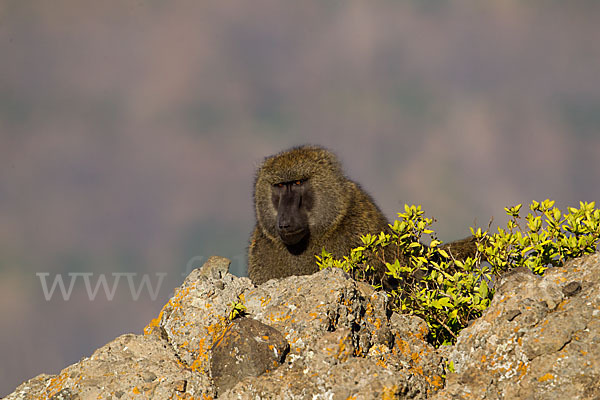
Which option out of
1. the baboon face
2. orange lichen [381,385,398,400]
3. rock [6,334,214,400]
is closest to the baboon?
the baboon face

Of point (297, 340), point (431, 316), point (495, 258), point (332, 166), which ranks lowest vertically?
point (297, 340)

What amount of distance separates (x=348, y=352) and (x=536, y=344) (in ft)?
3.96

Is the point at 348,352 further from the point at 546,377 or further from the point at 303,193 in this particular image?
the point at 303,193

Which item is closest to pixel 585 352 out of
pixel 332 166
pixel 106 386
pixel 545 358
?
pixel 545 358

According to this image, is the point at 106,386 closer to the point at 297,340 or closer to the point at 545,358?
the point at 297,340

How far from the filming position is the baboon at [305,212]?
23.0ft

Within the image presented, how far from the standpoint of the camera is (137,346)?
4.81 m

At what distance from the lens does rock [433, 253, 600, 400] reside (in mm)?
3658

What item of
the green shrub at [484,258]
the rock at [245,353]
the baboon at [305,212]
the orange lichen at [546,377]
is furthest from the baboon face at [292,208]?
the orange lichen at [546,377]

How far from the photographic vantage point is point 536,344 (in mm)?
3852

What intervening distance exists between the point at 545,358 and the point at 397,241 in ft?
7.09

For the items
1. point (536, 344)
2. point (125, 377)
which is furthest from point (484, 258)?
point (125, 377)

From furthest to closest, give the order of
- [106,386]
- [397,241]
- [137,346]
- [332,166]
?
[332,166], [397,241], [137,346], [106,386]

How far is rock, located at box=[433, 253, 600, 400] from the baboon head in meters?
3.01
